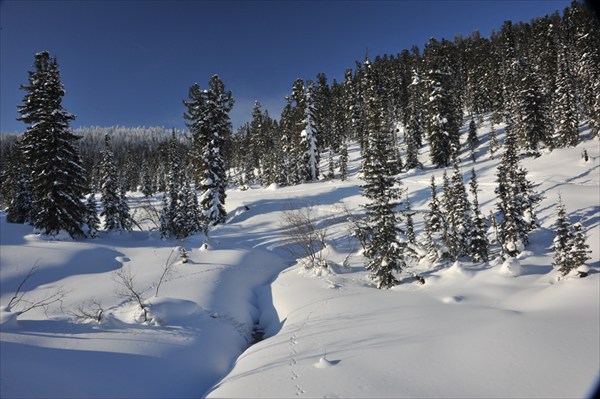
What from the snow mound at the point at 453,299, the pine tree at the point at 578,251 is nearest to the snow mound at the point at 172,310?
the snow mound at the point at 453,299

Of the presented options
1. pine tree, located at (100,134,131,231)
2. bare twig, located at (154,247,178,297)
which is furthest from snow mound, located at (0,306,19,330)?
pine tree, located at (100,134,131,231)

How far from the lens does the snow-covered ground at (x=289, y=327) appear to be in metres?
10.1

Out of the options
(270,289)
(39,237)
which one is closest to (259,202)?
(270,289)

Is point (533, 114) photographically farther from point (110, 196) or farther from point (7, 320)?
point (110, 196)

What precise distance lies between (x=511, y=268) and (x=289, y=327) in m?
14.4

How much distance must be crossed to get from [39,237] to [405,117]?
224ft

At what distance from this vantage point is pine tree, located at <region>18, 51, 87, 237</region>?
2827 centimetres

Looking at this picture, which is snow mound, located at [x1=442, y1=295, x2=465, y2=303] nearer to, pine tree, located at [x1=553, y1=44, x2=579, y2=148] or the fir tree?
pine tree, located at [x1=553, y1=44, x2=579, y2=148]

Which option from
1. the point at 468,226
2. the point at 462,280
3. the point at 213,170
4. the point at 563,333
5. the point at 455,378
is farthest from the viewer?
the point at 213,170

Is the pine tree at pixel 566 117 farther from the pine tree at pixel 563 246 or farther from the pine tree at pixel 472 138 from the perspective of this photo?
the pine tree at pixel 563 246

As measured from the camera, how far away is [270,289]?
25.8 meters

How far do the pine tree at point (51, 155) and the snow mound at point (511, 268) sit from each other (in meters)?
33.9

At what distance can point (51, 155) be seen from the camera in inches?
1134

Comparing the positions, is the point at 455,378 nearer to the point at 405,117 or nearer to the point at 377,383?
the point at 377,383
